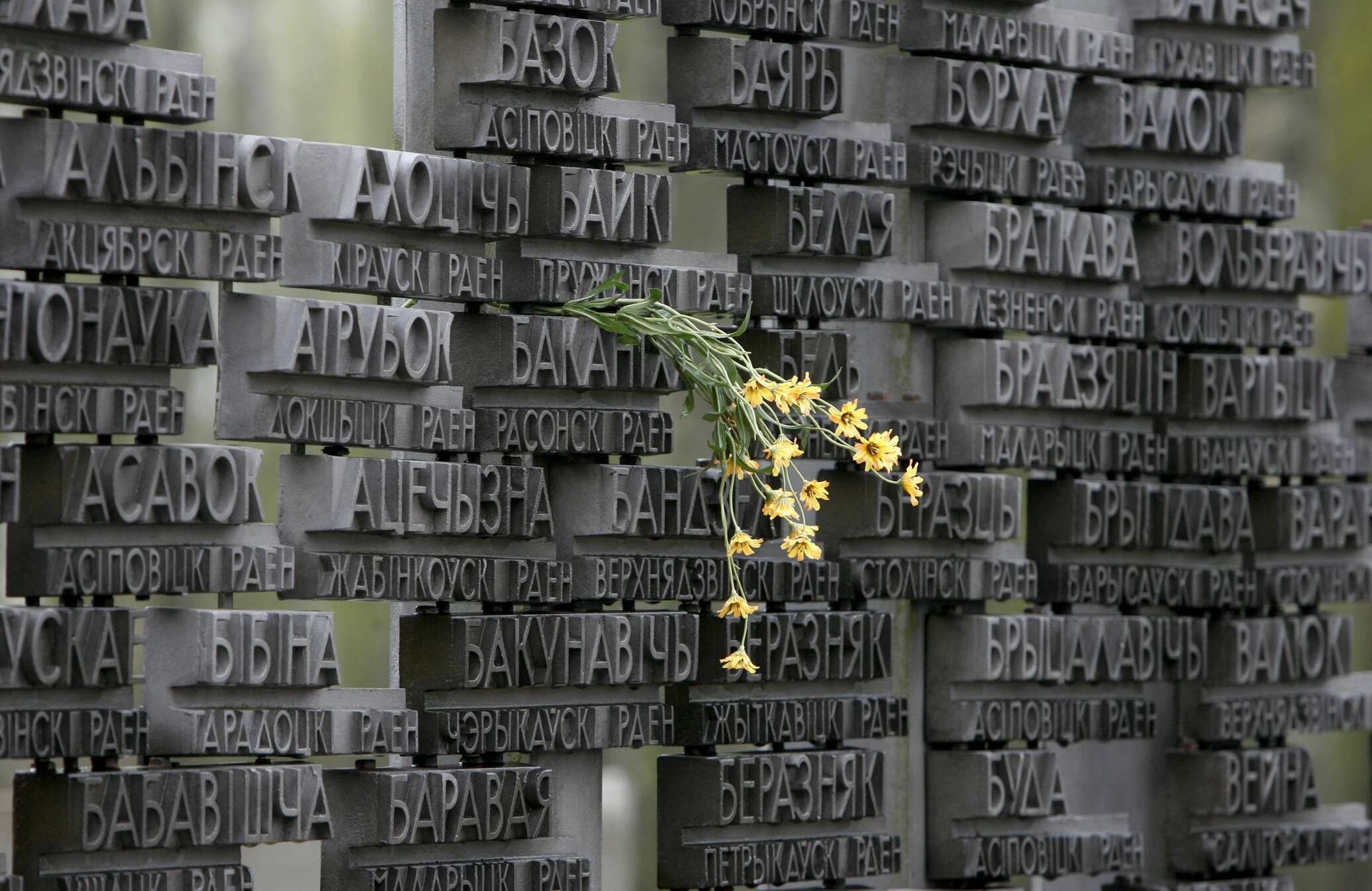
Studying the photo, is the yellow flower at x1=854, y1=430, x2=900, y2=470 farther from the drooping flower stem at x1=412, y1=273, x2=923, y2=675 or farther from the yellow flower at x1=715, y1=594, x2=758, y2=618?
the yellow flower at x1=715, y1=594, x2=758, y2=618

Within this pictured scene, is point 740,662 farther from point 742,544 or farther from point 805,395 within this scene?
point 805,395

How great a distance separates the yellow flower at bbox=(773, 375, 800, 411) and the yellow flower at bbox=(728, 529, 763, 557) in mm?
187

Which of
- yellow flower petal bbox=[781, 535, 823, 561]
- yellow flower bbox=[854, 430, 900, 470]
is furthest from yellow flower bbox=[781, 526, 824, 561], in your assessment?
yellow flower bbox=[854, 430, 900, 470]

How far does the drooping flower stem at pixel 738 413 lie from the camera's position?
2.57 meters

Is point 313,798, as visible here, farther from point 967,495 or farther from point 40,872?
point 967,495

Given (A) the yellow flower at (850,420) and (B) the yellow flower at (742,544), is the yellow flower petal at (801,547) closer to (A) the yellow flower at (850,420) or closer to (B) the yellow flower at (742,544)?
(B) the yellow flower at (742,544)

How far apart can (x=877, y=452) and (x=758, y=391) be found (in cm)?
18

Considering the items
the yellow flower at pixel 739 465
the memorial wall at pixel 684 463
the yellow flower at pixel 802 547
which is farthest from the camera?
the yellow flower at pixel 739 465

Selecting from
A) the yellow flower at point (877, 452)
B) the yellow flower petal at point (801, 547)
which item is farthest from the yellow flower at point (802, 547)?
the yellow flower at point (877, 452)

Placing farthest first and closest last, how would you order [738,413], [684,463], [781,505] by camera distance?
[684,463] < [738,413] < [781,505]

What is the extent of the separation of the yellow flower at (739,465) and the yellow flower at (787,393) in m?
0.12

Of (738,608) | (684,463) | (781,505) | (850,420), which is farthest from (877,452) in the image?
(684,463)

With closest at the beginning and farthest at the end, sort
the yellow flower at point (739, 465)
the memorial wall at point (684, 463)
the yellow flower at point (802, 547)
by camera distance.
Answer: the memorial wall at point (684, 463)
the yellow flower at point (802, 547)
the yellow flower at point (739, 465)

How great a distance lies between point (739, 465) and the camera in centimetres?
272
